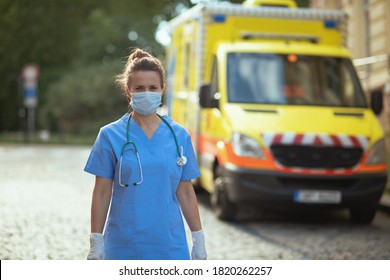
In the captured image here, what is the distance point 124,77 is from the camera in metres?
4.25

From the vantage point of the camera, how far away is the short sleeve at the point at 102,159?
3990 mm

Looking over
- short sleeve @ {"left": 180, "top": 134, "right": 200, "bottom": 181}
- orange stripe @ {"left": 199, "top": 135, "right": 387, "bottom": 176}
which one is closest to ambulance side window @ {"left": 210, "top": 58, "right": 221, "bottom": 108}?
orange stripe @ {"left": 199, "top": 135, "right": 387, "bottom": 176}

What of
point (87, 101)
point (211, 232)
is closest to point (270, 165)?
point (211, 232)

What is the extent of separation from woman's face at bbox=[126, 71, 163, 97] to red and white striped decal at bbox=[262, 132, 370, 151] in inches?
227

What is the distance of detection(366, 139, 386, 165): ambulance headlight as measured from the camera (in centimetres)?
1009

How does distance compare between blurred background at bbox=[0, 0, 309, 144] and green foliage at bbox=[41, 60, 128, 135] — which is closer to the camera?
blurred background at bbox=[0, 0, 309, 144]

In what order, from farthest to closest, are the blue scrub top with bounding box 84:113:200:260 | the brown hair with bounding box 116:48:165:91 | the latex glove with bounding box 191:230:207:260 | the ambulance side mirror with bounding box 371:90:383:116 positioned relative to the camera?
the ambulance side mirror with bounding box 371:90:383:116 → the latex glove with bounding box 191:230:207:260 → the brown hair with bounding box 116:48:165:91 → the blue scrub top with bounding box 84:113:200:260

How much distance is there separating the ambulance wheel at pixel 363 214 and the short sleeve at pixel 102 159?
Result: 6520 mm

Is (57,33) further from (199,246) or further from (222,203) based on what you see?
(199,246)

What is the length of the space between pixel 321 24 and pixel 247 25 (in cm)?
99

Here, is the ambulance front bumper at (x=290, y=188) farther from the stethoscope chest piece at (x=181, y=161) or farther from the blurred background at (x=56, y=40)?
the stethoscope chest piece at (x=181, y=161)

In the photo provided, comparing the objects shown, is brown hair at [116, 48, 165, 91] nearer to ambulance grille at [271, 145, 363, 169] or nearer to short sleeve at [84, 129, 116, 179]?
short sleeve at [84, 129, 116, 179]
